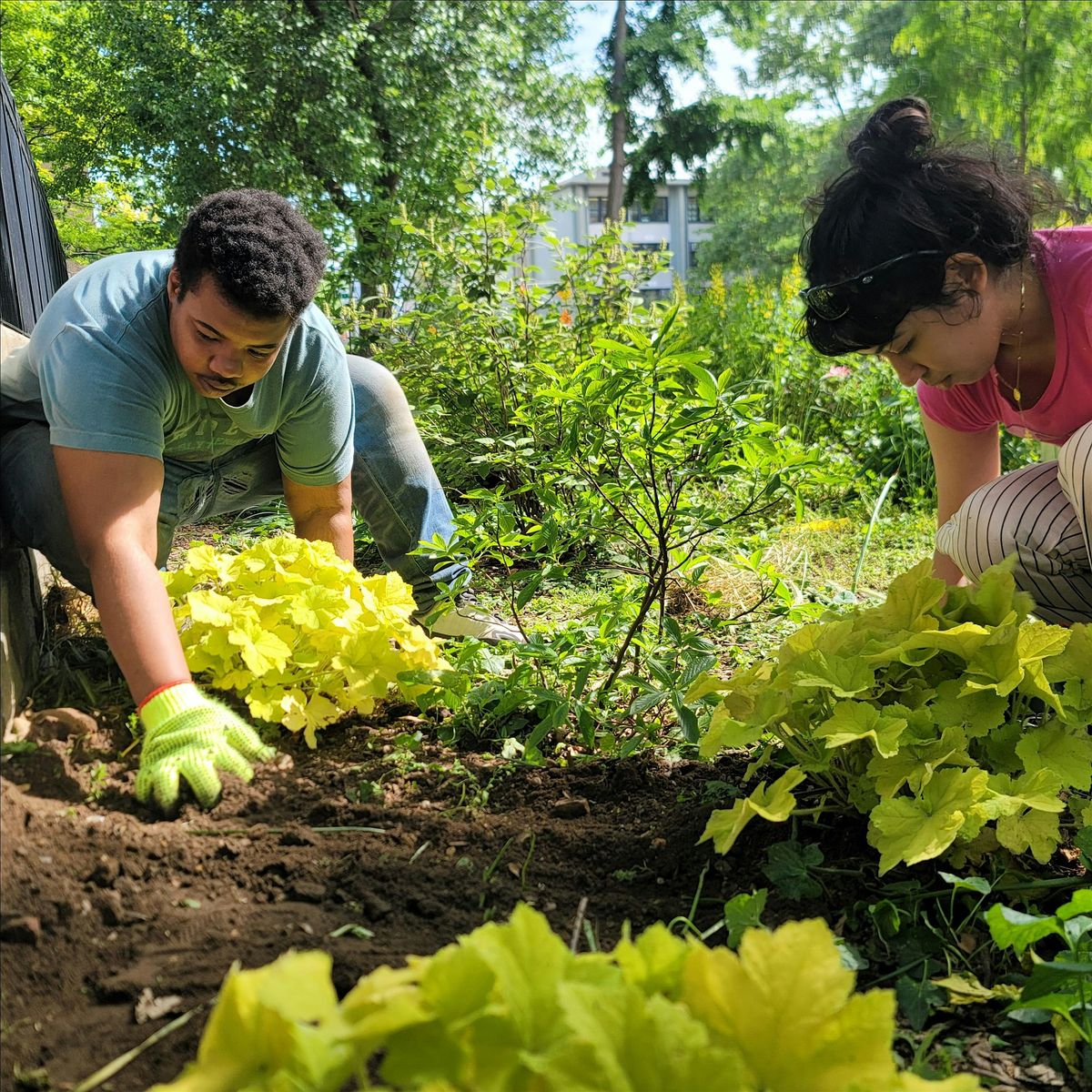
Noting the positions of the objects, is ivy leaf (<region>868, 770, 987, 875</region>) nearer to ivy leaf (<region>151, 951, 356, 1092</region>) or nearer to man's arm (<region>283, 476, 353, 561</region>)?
ivy leaf (<region>151, 951, 356, 1092</region>)

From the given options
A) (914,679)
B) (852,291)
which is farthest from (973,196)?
(914,679)

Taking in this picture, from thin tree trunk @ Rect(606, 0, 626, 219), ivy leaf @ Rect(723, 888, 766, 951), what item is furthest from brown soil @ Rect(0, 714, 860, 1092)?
thin tree trunk @ Rect(606, 0, 626, 219)

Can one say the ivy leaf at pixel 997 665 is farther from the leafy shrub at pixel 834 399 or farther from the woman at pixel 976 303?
the leafy shrub at pixel 834 399

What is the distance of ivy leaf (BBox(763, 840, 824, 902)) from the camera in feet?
4.76

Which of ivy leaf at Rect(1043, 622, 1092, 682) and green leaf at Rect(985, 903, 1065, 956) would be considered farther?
ivy leaf at Rect(1043, 622, 1092, 682)

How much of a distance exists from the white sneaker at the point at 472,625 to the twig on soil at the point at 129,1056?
1405mm

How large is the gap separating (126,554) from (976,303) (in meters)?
1.75

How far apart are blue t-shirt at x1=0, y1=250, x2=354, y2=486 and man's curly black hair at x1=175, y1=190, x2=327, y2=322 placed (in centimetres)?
15

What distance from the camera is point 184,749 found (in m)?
1.48

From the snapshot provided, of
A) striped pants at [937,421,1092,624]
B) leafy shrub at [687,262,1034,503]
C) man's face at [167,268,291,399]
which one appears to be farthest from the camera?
leafy shrub at [687,262,1034,503]

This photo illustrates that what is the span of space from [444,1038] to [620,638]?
5.39 ft

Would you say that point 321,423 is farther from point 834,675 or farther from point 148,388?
point 834,675

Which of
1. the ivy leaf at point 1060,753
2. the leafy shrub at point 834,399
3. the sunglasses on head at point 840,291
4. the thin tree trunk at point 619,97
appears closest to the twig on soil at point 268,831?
the ivy leaf at point 1060,753

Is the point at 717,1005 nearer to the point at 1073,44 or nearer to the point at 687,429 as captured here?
the point at 687,429
